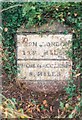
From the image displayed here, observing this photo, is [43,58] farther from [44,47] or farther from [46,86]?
[46,86]

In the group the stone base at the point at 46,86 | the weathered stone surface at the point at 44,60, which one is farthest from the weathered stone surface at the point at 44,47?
the stone base at the point at 46,86

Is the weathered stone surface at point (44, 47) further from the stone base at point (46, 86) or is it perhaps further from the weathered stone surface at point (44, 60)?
the stone base at point (46, 86)

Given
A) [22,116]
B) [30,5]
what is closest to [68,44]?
[30,5]

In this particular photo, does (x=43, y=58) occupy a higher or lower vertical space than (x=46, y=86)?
higher

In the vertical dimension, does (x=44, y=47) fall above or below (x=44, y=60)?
above

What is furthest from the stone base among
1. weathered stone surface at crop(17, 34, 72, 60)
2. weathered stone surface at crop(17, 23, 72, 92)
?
weathered stone surface at crop(17, 34, 72, 60)

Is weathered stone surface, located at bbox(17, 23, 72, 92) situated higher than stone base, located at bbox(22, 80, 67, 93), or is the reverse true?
weathered stone surface, located at bbox(17, 23, 72, 92)

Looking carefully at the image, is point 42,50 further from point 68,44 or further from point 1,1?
point 1,1

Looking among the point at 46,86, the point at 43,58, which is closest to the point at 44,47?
the point at 43,58

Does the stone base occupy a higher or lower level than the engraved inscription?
lower

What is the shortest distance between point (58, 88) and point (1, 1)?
101cm

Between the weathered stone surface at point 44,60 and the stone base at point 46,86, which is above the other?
the weathered stone surface at point 44,60

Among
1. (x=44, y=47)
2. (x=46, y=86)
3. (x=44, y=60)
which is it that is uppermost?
(x=44, y=47)

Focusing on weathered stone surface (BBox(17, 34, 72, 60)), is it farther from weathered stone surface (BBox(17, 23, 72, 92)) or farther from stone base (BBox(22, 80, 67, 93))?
stone base (BBox(22, 80, 67, 93))
